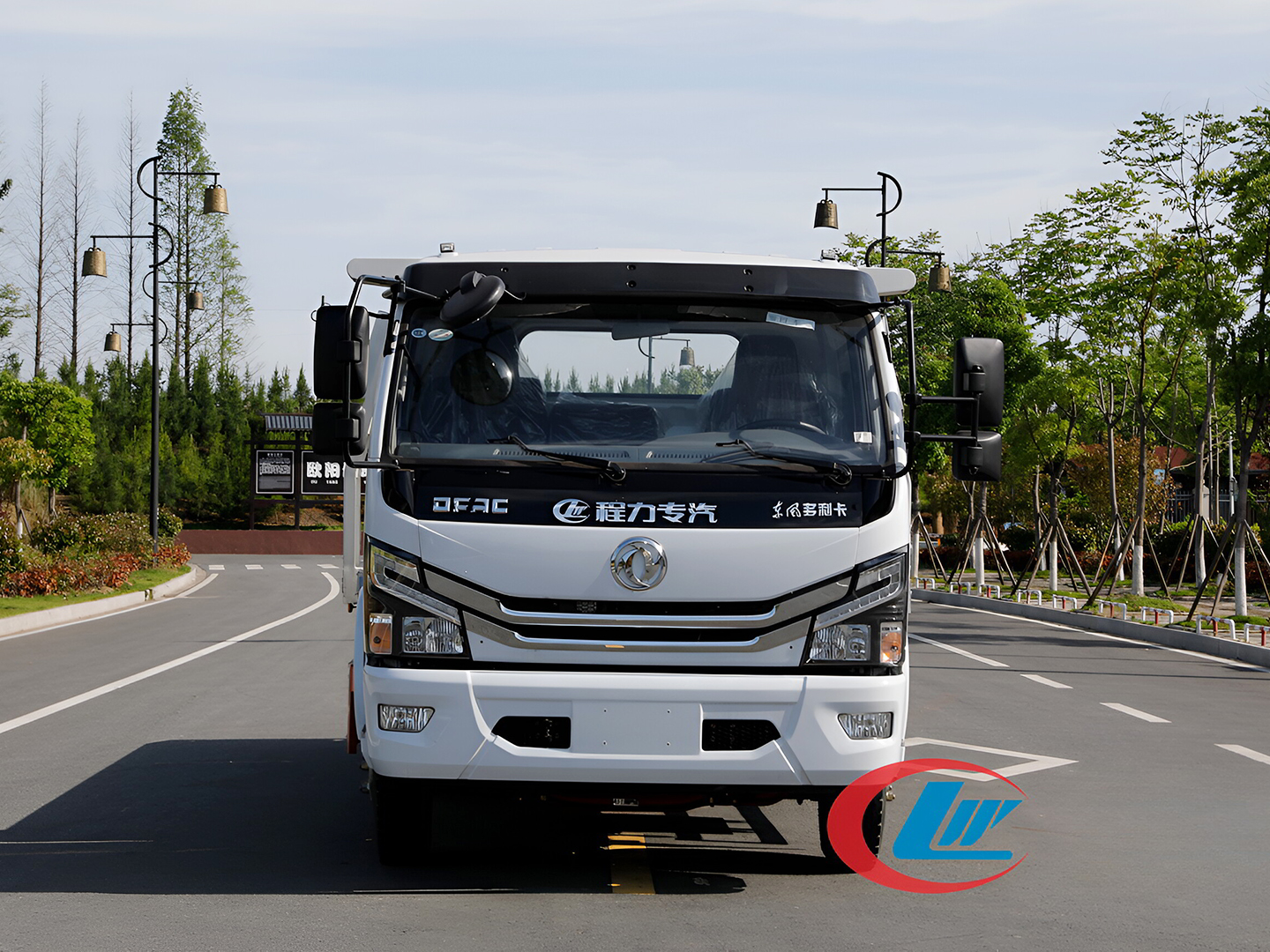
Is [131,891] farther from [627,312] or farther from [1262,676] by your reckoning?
[1262,676]

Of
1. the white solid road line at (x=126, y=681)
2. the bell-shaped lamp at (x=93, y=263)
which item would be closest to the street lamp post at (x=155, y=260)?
the bell-shaped lamp at (x=93, y=263)

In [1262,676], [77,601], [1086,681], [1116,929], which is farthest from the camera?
[77,601]

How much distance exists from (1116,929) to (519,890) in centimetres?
231

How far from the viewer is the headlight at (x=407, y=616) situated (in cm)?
568

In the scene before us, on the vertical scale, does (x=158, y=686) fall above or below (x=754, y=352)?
below

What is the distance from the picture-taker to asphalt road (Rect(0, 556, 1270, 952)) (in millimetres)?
5438

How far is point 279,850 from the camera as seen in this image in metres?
6.75

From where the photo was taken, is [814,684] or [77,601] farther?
[77,601]

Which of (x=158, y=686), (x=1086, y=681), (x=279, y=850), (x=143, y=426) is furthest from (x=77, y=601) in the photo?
(x=143, y=426)

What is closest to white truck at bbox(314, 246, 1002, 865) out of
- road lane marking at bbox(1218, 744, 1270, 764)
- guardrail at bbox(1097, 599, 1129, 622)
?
road lane marking at bbox(1218, 744, 1270, 764)

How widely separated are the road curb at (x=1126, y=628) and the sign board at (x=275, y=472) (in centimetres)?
3667

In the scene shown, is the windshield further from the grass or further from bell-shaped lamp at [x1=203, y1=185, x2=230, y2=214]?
bell-shaped lamp at [x1=203, y1=185, x2=230, y2=214]

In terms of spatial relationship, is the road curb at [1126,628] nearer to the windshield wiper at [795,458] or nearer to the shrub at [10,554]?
the windshield wiper at [795,458]

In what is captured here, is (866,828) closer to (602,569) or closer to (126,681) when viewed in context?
(602,569)
